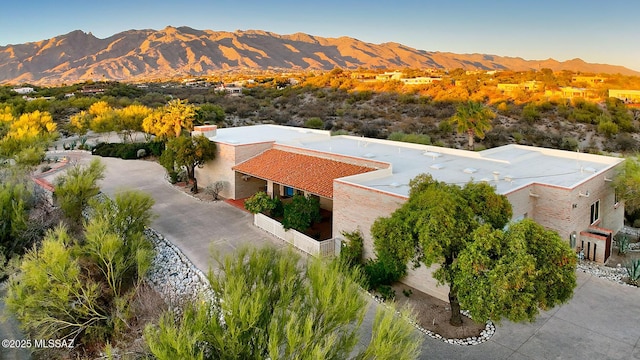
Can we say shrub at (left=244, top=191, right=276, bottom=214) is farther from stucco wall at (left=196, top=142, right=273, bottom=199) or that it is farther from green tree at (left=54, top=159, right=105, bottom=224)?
green tree at (left=54, top=159, right=105, bottom=224)

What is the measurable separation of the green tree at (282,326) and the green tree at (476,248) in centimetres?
259

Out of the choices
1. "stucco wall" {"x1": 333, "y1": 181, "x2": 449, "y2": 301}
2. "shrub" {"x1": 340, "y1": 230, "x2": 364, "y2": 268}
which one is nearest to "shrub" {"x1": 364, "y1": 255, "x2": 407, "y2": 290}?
"stucco wall" {"x1": 333, "y1": 181, "x2": 449, "y2": 301}

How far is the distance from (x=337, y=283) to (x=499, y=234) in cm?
415

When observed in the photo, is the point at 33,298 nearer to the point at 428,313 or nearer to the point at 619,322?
the point at 428,313

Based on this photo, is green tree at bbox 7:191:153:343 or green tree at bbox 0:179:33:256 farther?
green tree at bbox 0:179:33:256

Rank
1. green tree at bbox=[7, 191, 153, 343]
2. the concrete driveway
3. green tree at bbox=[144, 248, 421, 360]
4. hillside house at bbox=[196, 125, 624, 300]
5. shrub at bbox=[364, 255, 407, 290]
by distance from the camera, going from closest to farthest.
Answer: green tree at bbox=[144, 248, 421, 360] → the concrete driveway → green tree at bbox=[7, 191, 153, 343] → shrub at bbox=[364, 255, 407, 290] → hillside house at bbox=[196, 125, 624, 300]

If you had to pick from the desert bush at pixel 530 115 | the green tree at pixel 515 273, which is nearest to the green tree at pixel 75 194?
the green tree at pixel 515 273

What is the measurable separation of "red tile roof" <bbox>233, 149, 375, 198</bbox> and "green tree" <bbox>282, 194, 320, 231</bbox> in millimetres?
607

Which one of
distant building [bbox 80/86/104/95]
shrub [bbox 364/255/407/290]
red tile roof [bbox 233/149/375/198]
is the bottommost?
shrub [bbox 364/255/407/290]

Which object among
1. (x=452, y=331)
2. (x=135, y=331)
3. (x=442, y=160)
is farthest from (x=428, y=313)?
(x=442, y=160)

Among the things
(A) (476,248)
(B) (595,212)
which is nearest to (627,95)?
(B) (595,212)

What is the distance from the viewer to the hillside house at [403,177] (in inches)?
627

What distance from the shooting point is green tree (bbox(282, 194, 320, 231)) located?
1866 cm

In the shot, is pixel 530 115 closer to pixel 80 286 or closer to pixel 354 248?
pixel 354 248
